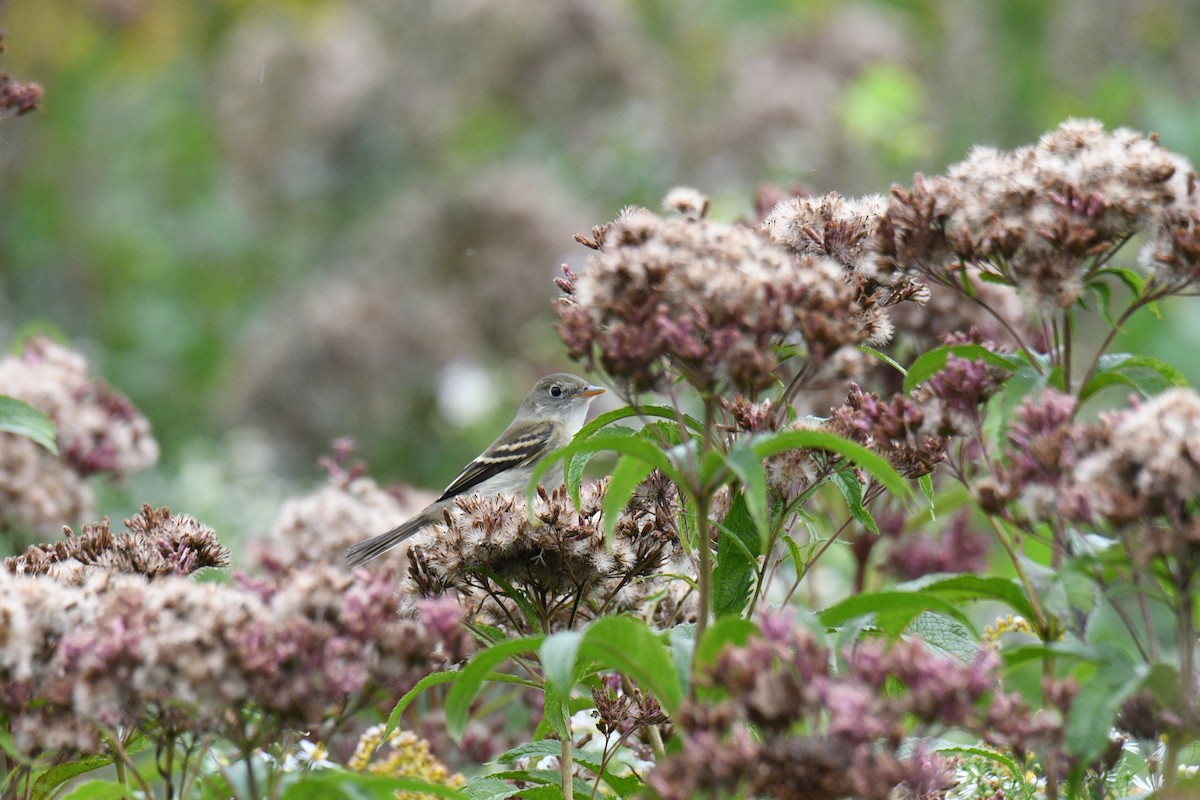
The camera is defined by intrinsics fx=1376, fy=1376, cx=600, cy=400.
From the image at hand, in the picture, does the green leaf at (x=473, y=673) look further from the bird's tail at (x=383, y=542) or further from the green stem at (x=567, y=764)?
the bird's tail at (x=383, y=542)

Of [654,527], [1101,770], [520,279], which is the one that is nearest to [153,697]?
[654,527]

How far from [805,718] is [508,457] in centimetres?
382

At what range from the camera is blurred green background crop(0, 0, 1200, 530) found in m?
11.2

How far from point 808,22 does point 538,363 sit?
21.0 feet

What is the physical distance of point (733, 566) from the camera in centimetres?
296

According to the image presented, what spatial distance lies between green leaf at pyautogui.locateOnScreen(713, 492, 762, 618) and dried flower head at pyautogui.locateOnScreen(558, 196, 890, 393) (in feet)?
1.34

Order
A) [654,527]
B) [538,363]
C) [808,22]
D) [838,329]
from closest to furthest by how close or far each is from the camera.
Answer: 1. [838,329]
2. [654,527]
3. [538,363]
4. [808,22]

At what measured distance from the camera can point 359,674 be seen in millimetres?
2271

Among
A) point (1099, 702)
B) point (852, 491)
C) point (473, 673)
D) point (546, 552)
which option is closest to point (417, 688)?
point (546, 552)

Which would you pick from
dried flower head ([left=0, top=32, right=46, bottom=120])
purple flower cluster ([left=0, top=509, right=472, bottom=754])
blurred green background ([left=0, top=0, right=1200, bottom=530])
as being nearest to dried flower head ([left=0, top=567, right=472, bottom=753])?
purple flower cluster ([left=0, top=509, right=472, bottom=754])

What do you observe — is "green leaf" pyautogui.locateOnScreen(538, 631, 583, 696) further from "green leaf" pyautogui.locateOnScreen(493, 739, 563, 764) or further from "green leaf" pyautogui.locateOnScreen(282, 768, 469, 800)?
"green leaf" pyautogui.locateOnScreen(493, 739, 563, 764)

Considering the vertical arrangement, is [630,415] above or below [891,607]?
above

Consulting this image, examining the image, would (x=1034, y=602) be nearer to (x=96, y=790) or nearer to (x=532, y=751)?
(x=532, y=751)

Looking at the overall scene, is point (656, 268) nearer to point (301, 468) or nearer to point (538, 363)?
point (538, 363)
